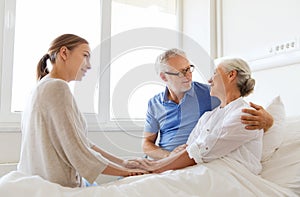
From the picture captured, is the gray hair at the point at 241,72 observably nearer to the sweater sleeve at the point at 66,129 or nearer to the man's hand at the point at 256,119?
the man's hand at the point at 256,119

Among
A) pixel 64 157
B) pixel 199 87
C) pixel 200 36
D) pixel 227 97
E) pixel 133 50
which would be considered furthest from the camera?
pixel 200 36

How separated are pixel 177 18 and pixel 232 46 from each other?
26.9 inches

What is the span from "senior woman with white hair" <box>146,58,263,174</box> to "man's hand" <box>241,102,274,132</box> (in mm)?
19

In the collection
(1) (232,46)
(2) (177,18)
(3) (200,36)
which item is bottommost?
(1) (232,46)

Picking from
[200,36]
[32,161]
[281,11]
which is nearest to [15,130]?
[32,161]

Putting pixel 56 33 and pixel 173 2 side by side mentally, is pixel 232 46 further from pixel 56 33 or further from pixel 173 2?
pixel 56 33

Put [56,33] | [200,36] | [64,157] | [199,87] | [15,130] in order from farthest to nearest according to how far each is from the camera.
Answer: [200,36]
[56,33]
[15,130]
[199,87]
[64,157]

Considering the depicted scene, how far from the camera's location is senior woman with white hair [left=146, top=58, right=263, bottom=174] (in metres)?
1.08

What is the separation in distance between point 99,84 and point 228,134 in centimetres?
58

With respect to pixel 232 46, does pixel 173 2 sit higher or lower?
higher

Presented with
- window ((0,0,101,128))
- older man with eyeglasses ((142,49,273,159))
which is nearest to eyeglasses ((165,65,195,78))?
older man with eyeglasses ((142,49,273,159))

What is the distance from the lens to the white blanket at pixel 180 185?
33.3 inches

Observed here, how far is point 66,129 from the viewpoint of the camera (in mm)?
951

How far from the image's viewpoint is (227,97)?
1284 millimetres
